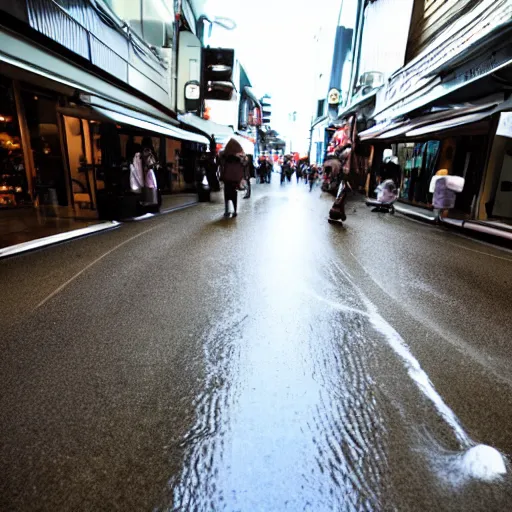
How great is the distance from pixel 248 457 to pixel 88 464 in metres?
0.88

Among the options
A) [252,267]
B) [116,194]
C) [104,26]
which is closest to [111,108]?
[116,194]

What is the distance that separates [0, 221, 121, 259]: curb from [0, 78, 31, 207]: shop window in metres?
4.32

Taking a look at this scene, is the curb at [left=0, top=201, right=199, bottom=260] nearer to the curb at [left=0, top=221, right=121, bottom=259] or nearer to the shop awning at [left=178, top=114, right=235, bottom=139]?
the curb at [left=0, top=221, right=121, bottom=259]

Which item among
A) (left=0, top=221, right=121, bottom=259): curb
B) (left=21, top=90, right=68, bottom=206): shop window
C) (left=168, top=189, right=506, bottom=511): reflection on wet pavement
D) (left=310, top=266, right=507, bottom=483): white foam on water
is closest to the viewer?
(left=168, top=189, right=506, bottom=511): reflection on wet pavement

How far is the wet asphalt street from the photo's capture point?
1.77 meters

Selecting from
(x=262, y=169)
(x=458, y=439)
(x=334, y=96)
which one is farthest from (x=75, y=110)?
(x=334, y=96)

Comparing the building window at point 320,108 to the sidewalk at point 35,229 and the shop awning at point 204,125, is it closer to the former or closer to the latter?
the shop awning at point 204,125

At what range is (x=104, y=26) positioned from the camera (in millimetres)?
10047

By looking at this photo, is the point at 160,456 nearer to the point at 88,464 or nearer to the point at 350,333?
the point at 88,464

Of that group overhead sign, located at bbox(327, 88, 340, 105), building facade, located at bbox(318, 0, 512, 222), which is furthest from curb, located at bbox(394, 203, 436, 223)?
overhead sign, located at bbox(327, 88, 340, 105)

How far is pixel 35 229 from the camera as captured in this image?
7.73 meters

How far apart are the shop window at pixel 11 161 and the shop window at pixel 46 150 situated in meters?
0.40

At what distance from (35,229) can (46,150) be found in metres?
5.00

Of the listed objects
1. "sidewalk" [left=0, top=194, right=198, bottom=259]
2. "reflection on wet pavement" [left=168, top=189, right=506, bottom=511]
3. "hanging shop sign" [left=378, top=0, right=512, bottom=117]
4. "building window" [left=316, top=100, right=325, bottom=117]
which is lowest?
"sidewalk" [left=0, top=194, right=198, bottom=259]
